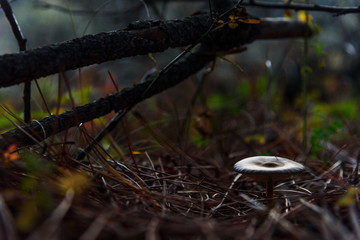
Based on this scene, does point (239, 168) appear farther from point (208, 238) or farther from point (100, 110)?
point (100, 110)

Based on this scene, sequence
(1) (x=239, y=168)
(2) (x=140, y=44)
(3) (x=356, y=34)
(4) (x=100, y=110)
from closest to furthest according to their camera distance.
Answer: (1) (x=239, y=168), (2) (x=140, y=44), (4) (x=100, y=110), (3) (x=356, y=34)

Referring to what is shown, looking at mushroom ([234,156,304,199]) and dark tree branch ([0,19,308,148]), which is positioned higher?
dark tree branch ([0,19,308,148])

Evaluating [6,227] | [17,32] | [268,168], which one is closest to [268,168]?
[268,168]

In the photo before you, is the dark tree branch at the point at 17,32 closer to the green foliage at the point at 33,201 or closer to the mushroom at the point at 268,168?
the green foliage at the point at 33,201

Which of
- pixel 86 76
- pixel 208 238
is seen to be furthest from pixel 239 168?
pixel 86 76

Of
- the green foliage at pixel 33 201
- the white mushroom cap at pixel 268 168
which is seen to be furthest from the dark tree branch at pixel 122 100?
the white mushroom cap at pixel 268 168

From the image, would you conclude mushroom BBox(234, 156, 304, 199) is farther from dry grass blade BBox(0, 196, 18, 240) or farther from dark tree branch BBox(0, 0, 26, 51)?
dark tree branch BBox(0, 0, 26, 51)

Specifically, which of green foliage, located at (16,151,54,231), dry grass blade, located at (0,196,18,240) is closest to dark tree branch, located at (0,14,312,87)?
green foliage, located at (16,151,54,231)

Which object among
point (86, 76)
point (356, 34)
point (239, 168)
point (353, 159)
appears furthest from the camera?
point (356, 34)
